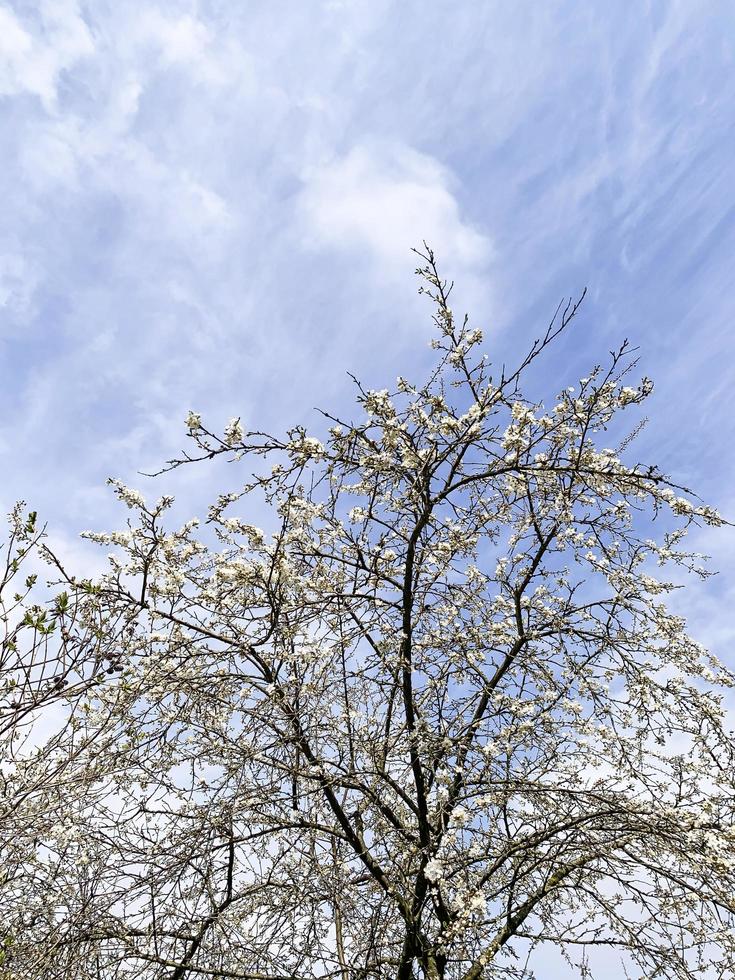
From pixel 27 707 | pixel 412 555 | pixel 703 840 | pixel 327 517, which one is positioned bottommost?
pixel 703 840

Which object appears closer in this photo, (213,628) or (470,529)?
(213,628)

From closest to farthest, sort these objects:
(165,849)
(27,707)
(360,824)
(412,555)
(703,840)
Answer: (27,707)
(703,840)
(165,849)
(412,555)
(360,824)

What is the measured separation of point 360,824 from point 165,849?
1713mm

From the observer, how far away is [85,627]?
4648 millimetres

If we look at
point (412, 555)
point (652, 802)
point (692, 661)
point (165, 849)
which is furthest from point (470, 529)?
point (165, 849)

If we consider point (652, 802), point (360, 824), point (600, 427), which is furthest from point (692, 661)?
point (360, 824)

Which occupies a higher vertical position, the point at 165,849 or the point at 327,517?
the point at 327,517

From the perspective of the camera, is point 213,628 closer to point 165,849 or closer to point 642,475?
point 165,849

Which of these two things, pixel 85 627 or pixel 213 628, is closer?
pixel 85 627

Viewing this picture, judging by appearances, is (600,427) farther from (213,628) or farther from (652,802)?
(213,628)

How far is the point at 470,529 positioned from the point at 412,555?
943 mm

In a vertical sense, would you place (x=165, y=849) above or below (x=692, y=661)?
below

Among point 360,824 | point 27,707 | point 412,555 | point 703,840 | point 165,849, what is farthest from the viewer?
point 360,824

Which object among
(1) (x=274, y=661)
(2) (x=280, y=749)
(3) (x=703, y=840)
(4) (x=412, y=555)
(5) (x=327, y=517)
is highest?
(5) (x=327, y=517)
